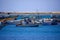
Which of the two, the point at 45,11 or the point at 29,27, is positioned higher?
the point at 45,11

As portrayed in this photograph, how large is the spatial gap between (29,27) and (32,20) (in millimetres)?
120

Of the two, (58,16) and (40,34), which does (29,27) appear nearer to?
(40,34)

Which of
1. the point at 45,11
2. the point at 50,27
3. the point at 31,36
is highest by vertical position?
the point at 45,11

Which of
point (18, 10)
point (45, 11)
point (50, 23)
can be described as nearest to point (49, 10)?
point (45, 11)

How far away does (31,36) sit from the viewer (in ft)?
5.91

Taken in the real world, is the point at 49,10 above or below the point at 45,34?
above

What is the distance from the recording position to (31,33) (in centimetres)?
181

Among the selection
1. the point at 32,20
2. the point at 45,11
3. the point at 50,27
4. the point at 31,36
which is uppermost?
the point at 45,11

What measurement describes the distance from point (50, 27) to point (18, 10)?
568mm

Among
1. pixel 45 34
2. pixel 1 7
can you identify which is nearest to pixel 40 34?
pixel 45 34

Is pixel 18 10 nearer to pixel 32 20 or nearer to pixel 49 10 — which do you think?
pixel 32 20

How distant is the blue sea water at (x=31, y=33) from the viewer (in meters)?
1.79

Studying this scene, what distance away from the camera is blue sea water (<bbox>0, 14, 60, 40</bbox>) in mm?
1789

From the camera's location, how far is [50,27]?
182cm
